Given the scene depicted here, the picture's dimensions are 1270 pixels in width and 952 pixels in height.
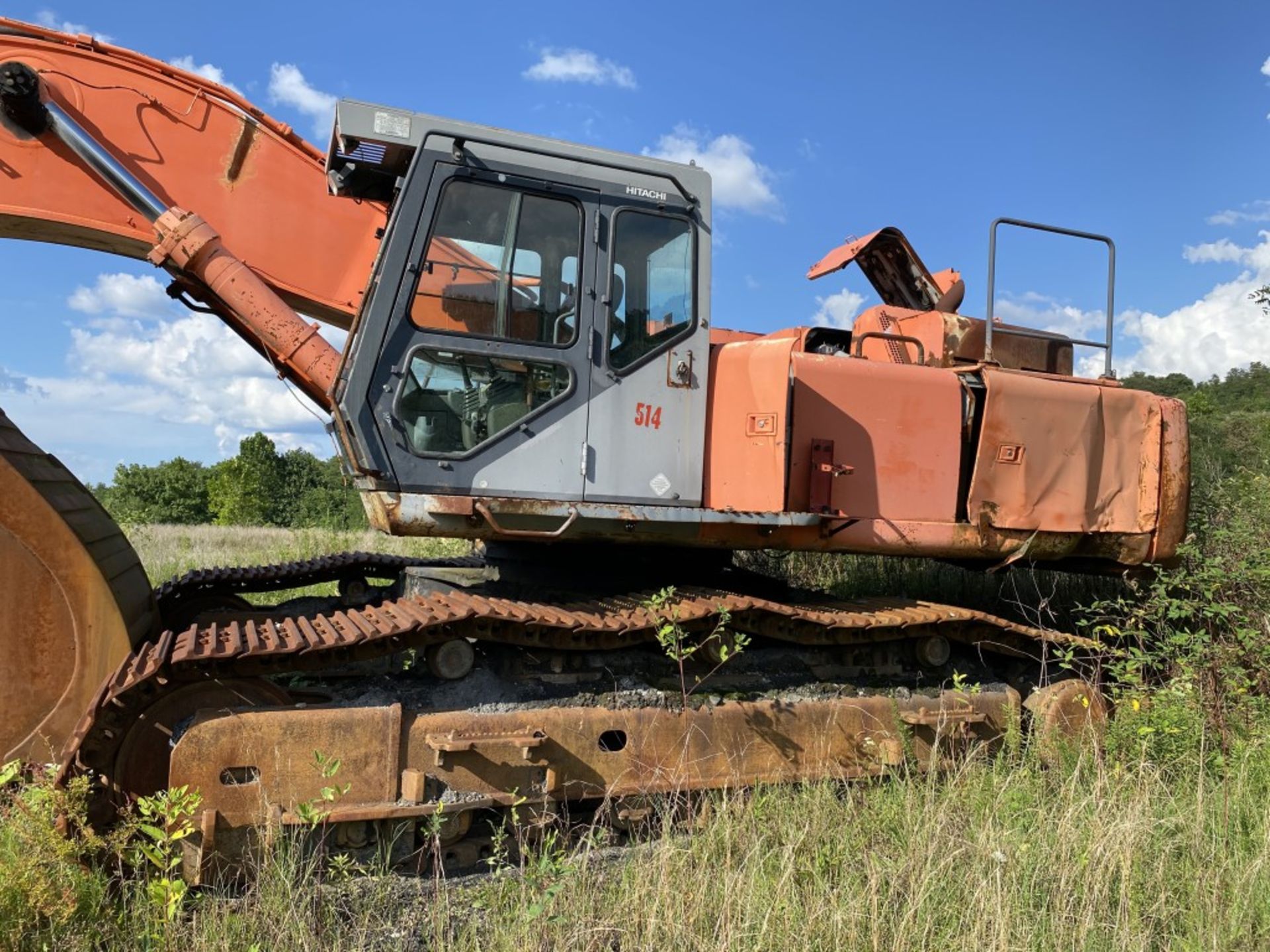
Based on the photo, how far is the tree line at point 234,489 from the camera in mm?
33375

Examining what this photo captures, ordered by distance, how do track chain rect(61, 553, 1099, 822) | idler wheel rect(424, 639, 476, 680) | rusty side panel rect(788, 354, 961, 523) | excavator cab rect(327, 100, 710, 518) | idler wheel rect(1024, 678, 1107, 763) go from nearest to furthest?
track chain rect(61, 553, 1099, 822) < idler wheel rect(424, 639, 476, 680) < excavator cab rect(327, 100, 710, 518) < rusty side panel rect(788, 354, 961, 523) < idler wheel rect(1024, 678, 1107, 763)

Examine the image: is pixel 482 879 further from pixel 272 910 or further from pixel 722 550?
pixel 722 550

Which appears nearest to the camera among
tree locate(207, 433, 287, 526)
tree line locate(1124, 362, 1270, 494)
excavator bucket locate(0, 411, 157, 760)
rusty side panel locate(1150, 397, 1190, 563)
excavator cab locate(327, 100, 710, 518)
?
excavator bucket locate(0, 411, 157, 760)

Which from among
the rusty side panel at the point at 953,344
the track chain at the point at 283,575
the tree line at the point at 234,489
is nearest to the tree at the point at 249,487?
the tree line at the point at 234,489

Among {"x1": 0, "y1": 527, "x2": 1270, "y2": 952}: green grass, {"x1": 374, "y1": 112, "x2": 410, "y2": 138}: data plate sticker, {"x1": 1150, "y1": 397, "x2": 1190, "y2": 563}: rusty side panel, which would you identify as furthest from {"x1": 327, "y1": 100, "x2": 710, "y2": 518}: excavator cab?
{"x1": 1150, "y1": 397, "x2": 1190, "y2": 563}: rusty side panel

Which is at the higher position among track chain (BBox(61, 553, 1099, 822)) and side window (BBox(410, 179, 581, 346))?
side window (BBox(410, 179, 581, 346))

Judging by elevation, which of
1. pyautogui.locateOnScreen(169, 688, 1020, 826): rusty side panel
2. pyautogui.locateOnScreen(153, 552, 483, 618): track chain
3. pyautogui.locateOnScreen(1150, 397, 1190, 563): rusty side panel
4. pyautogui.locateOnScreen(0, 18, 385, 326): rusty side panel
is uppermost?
pyautogui.locateOnScreen(0, 18, 385, 326): rusty side panel

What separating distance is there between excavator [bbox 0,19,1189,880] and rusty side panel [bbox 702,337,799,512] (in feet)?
0.06

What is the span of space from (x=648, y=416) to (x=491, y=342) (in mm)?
862

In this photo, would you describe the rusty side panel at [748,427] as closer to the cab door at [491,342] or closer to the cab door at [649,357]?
the cab door at [649,357]

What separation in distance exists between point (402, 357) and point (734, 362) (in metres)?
1.70

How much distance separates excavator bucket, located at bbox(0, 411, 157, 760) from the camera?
3.73 metres

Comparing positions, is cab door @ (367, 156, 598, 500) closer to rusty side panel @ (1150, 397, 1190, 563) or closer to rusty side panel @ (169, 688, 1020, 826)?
rusty side panel @ (169, 688, 1020, 826)

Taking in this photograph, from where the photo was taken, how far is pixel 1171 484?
5727 millimetres
